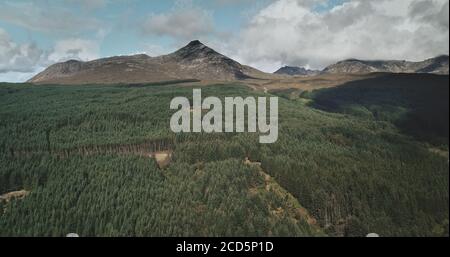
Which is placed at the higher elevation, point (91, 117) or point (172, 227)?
point (91, 117)

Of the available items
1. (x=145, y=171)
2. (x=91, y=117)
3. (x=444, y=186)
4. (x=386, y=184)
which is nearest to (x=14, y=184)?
(x=145, y=171)

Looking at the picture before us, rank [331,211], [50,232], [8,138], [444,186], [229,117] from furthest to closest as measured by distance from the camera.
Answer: [229,117]
[8,138]
[331,211]
[50,232]
[444,186]

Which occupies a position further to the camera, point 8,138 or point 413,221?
point 8,138

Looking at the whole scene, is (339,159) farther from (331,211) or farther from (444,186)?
(444,186)

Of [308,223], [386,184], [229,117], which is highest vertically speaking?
[229,117]

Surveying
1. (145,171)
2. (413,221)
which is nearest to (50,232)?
(145,171)

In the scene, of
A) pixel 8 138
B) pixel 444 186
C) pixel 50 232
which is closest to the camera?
pixel 444 186

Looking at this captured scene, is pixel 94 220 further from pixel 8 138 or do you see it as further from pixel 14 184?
pixel 8 138
